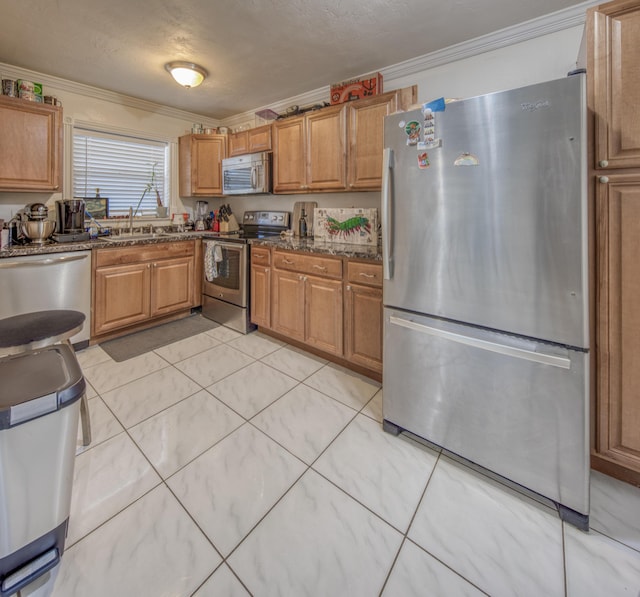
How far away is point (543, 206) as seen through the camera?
1.23 metres

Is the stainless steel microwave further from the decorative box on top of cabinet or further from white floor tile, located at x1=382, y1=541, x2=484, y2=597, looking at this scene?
white floor tile, located at x1=382, y1=541, x2=484, y2=597

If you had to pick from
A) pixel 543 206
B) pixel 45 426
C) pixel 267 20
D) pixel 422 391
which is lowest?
pixel 422 391

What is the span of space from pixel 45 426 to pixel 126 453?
2.54 feet

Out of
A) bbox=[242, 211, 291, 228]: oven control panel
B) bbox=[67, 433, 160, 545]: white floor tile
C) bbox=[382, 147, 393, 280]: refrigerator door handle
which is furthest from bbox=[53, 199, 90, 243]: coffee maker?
bbox=[382, 147, 393, 280]: refrigerator door handle

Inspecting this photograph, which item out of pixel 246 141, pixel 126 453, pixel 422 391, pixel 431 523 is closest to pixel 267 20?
pixel 246 141

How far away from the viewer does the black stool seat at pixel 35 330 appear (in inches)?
55.0

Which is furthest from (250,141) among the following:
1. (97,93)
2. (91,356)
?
(91,356)

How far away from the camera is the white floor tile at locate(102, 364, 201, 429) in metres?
1.99

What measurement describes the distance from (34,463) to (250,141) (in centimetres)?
339

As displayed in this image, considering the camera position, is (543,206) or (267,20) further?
(267,20)

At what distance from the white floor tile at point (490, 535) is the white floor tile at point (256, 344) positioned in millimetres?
1727

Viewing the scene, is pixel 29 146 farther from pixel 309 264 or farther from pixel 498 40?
pixel 498 40

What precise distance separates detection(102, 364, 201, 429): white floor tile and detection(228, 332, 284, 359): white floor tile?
595 mm

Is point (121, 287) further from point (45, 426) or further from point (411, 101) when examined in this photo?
point (411, 101)
